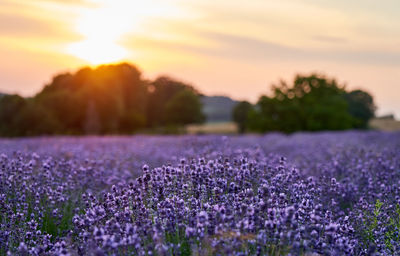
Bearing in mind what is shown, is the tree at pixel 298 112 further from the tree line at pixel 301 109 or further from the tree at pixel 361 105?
the tree at pixel 361 105

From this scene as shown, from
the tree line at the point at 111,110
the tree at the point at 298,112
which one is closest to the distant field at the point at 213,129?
the tree line at the point at 111,110

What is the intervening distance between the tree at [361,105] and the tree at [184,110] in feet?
56.3

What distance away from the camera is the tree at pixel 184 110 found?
53.9 m

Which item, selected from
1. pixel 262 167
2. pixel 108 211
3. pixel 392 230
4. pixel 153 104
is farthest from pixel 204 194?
pixel 153 104

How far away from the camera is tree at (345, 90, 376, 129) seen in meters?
50.0

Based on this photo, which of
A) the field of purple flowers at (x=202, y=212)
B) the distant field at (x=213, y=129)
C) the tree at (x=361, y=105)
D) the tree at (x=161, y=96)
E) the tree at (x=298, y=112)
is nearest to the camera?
the field of purple flowers at (x=202, y=212)

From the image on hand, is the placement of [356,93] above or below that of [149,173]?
above

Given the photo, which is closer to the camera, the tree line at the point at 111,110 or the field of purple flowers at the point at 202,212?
the field of purple flowers at the point at 202,212

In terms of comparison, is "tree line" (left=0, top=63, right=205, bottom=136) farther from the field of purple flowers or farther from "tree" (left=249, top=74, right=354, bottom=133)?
→ the field of purple flowers

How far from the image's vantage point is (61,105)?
3453cm

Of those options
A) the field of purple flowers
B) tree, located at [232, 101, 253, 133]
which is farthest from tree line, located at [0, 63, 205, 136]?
the field of purple flowers

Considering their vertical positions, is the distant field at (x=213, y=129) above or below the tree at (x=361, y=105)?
below

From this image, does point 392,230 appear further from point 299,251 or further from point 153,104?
point 153,104

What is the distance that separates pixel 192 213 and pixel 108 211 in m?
0.89
